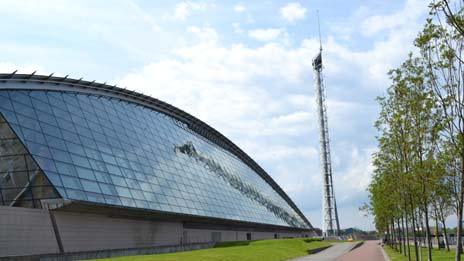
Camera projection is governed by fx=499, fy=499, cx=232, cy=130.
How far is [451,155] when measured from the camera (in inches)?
789

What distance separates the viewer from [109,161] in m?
39.4

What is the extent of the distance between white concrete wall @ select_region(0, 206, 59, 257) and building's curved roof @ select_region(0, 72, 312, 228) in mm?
9695

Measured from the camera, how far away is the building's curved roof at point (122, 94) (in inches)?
1373

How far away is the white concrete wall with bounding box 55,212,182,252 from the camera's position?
101ft

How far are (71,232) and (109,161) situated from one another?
9192 mm

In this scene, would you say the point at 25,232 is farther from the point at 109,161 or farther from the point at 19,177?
the point at 109,161

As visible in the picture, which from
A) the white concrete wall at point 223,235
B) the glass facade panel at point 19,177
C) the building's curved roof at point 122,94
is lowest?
the white concrete wall at point 223,235

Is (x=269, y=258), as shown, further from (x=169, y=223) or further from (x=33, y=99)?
(x=33, y=99)

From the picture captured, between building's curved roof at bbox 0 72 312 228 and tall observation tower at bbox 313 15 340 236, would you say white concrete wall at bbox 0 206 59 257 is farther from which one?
tall observation tower at bbox 313 15 340 236

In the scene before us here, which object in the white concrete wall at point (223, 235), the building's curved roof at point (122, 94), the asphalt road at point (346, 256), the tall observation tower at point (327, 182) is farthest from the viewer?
the tall observation tower at point (327, 182)

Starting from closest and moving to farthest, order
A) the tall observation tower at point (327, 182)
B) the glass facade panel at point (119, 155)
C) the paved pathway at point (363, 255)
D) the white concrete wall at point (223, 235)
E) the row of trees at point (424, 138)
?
the row of trees at point (424, 138) < the glass facade panel at point (119, 155) < the paved pathway at point (363, 255) < the white concrete wall at point (223, 235) < the tall observation tower at point (327, 182)

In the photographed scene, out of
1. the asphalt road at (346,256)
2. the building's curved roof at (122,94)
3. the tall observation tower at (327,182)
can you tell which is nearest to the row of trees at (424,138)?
the asphalt road at (346,256)

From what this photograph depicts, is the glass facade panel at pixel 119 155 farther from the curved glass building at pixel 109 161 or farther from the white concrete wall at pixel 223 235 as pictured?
the white concrete wall at pixel 223 235

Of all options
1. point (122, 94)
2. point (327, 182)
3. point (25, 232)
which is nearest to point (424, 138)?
point (25, 232)
